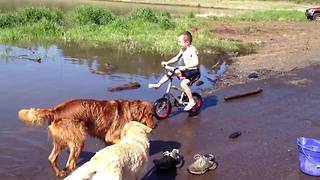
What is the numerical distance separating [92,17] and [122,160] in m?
23.7

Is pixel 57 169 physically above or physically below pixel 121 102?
below

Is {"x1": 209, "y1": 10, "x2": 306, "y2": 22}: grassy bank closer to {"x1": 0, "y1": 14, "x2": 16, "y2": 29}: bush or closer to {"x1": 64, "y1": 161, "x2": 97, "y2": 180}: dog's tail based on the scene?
{"x1": 0, "y1": 14, "x2": 16, "y2": 29}: bush

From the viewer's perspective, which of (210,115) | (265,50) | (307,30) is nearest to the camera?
(210,115)

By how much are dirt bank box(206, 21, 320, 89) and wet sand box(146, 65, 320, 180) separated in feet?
6.21

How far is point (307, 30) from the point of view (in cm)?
2859

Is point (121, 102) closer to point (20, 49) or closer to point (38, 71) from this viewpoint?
point (38, 71)

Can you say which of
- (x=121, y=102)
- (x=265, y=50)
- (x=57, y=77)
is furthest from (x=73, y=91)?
(x=265, y=50)

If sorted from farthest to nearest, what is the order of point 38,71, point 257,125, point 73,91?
point 38,71
point 73,91
point 257,125

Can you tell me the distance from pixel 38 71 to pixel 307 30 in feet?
66.6

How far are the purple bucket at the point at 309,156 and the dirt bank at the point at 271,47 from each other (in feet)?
19.7

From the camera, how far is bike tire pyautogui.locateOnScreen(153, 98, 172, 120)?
30.7 feet

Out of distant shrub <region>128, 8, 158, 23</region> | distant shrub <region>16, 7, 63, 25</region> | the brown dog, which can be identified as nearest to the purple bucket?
the brown dog

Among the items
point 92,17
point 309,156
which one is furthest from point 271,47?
point 309,156

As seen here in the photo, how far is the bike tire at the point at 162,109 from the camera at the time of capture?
9359 millimetres
